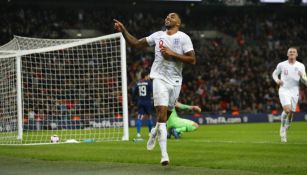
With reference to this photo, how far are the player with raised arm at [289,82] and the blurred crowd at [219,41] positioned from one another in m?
19.6

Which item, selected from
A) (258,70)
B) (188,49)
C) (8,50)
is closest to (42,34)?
(258,70)

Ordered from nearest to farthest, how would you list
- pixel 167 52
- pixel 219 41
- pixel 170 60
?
pixel 167 52 → pixel 170 60 → pixel 219 41

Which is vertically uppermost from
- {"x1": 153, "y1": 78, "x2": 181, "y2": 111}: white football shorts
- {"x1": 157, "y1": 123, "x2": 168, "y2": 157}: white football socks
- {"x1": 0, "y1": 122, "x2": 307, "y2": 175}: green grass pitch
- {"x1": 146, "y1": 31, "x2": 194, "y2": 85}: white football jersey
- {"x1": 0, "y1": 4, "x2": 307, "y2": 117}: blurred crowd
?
{"x1": 0, "y1": 4, "x2": 307, "y2": 117}: blurred crowd

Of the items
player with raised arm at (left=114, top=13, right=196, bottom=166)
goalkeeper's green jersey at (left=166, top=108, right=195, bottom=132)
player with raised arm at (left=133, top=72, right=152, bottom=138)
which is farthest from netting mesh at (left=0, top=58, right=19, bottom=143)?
player with raised arm at (left=114, top=13, right=196, bottom=166)

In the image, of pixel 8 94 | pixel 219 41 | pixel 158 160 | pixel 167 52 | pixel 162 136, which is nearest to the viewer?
pixel 162 136

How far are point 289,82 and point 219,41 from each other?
104 ft

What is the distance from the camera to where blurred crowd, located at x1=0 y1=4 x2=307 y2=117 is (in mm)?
39000

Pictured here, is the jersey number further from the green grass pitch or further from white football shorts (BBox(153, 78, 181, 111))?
white football shorts (BBox(153, 78, 181, 111))

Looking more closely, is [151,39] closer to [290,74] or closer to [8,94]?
[290,74]

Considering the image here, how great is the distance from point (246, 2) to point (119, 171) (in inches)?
1529

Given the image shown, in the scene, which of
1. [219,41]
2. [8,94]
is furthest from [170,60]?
[219,41]

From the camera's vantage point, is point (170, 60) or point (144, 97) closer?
point (170, 60)

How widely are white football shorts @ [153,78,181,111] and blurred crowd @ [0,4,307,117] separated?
25.0 metres

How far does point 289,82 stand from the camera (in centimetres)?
1603
